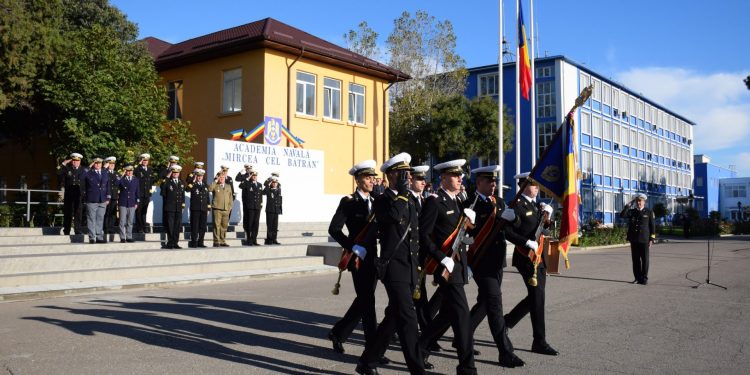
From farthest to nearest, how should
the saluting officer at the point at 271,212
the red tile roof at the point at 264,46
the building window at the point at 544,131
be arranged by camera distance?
1. the building window at the point at 544,131
2. the red tile roof at the point at 264,46
3. the saluting officer at the point at 271,212

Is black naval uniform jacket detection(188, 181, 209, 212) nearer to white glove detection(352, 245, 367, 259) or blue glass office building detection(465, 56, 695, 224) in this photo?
white glove detection(352, 245, 367, 259)

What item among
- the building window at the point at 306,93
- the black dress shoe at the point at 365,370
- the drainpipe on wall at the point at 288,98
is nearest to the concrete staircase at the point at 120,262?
the black dress shoe at the point at 365,370

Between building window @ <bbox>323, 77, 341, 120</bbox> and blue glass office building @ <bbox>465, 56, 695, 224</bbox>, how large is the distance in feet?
65.3

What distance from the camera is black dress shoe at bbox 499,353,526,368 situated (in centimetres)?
641

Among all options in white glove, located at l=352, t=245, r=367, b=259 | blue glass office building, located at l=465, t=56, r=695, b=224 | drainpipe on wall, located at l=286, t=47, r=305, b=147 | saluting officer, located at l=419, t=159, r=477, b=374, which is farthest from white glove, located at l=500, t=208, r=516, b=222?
blue glass office building, located at l=465, t=56, r=695, b=224

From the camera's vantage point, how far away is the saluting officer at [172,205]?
1570cm

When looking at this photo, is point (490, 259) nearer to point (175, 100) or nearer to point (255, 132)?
point (255, 132)

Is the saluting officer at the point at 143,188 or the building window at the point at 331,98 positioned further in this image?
the building window at the point at 331,98

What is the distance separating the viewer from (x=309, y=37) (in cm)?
2923

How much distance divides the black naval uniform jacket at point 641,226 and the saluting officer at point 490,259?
26.5 feet

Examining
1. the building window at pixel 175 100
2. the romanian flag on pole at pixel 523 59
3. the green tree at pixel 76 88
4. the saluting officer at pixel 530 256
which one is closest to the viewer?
the saluting officer at pixel 530 256

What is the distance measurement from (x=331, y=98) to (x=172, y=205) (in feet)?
45.7

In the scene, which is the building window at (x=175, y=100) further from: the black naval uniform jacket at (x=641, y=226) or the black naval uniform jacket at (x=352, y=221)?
the black naval uniform jacket at (x=352, y=221)

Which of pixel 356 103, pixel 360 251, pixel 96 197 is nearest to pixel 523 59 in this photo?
pixel 356 103
